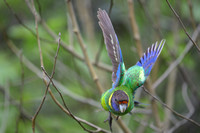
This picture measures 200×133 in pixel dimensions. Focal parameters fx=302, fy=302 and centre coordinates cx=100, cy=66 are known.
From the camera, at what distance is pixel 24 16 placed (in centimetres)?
533

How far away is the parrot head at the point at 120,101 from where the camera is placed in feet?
6.72

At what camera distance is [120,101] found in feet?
6.78

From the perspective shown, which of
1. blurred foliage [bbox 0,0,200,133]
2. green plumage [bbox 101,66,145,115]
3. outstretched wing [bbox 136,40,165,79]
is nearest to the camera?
green plumage [bbox 101,66,145,115]

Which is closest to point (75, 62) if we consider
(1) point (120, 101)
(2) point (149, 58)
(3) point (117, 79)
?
(2) point (149, 58)

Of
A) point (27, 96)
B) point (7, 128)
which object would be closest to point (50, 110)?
point (27, 96)

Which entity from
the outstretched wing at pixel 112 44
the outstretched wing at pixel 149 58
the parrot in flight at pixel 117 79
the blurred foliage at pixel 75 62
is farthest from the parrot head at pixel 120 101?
the blurred foliage at pixel 75 62

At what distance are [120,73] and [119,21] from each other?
3446 millimetres

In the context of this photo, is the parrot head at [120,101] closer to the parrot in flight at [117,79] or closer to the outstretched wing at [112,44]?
the parrot in flight at [117,79]

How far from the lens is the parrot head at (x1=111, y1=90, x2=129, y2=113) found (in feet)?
6.72

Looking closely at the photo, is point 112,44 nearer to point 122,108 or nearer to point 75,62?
point 122,108

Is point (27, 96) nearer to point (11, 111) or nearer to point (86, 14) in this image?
point (11, 111)

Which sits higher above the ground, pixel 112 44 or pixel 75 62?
pixel 112 44

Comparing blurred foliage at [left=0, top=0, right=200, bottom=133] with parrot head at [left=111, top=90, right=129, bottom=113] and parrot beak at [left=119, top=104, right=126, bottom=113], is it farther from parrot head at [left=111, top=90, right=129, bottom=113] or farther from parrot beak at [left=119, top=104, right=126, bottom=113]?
parrot beak at [left=119, top=104, right=126, bottom=113]

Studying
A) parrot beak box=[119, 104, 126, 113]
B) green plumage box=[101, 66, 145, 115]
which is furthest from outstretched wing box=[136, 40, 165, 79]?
parrot beak box=[119, 104, 126, 113]
